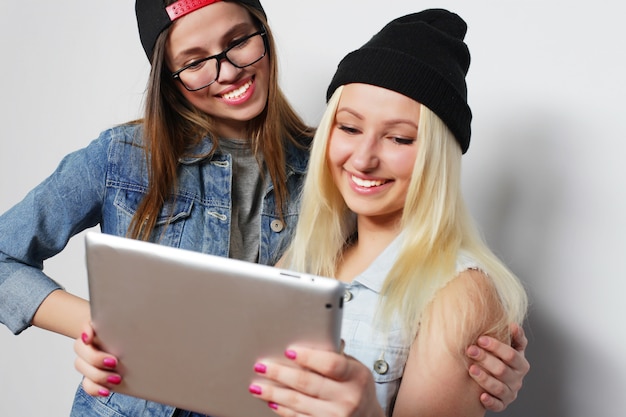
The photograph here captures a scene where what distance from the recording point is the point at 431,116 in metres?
1.81

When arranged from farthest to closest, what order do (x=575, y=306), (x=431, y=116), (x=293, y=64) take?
(x=293, y=64)
(x=575, y=306)
(x=431, y=116)

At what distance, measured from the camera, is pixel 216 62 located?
2188 mm

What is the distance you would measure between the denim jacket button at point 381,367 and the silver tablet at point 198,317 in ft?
1.10

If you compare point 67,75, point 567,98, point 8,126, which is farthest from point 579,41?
point 8,126

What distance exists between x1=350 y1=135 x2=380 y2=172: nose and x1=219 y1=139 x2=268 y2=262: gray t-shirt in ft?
1.86

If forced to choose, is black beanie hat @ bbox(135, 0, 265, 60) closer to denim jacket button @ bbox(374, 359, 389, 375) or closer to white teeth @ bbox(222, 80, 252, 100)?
white teeth @ bbox(222, 80, 252, 100)

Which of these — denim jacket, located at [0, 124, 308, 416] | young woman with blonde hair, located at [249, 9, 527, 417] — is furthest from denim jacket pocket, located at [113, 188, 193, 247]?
young woman with blonde hair, located at [249, 9, 527, 417]

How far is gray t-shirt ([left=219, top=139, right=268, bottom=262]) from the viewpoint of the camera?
7.62 ft

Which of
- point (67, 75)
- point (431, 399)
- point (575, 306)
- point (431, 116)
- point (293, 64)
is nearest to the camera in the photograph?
point (431, 399)

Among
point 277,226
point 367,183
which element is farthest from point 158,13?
point 367,183

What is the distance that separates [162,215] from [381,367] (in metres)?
0.82

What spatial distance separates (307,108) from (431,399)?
1.45 metres

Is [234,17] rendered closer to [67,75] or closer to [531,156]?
[531,156]

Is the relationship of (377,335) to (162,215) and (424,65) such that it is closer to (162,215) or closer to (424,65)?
(424,65)
